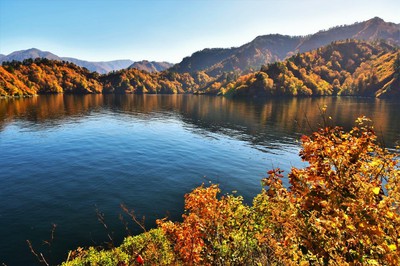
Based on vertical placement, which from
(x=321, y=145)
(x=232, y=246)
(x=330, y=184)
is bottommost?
(x=232, y=246)

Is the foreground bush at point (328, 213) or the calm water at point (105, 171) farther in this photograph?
the calm water at point (105, 171)

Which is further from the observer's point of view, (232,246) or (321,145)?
(232,246)

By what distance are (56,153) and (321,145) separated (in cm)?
5489

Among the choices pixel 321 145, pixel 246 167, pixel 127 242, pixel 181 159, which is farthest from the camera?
pixel 181 159

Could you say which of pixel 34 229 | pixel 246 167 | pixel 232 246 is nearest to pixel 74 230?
pixel 34 229

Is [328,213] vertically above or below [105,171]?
above

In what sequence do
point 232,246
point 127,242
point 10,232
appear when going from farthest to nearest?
point 10,232 < point 127,242 < point 232,246

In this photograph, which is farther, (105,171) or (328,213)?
(105,171)

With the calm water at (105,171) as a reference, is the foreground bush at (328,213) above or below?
above

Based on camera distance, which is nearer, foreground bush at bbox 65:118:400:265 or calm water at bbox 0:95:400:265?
foreground bush at bbox 65:118:400:265

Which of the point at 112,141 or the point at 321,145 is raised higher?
the point at 321,145

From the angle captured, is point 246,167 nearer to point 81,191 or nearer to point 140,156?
point 140,156

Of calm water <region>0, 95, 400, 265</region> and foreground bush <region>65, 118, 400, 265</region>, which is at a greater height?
foreground bush <region>65, 118, 400, 265</region>

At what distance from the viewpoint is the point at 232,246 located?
16.4 meters
